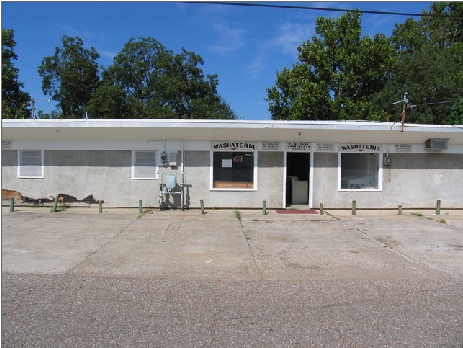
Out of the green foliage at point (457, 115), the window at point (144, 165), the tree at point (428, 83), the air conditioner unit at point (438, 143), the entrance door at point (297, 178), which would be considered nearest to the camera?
the air conditioner unit at point (438, 143)

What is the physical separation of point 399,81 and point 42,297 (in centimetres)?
2803

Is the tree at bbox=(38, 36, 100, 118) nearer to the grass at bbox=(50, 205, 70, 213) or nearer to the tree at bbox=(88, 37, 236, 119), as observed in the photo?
the tree at bbox=(88, 37, 236, 119)

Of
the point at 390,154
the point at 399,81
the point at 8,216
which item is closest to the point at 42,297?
the point at 8,216

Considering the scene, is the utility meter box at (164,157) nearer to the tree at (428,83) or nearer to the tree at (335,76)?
the tree at (335,76)

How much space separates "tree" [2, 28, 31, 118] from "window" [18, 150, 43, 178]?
19756 millimetres

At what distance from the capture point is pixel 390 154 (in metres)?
12.7

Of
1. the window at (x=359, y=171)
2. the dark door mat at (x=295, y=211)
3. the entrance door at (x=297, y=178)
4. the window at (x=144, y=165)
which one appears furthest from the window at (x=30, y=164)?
the window at (x=359, y=171)

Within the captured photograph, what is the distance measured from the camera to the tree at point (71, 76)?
117 ft

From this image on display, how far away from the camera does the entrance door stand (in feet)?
44.0

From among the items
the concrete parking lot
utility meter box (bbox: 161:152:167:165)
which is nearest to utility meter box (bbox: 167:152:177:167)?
utility meter box (bbox: 161:152:167:165)

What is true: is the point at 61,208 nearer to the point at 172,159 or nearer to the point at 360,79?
the point at 172,159

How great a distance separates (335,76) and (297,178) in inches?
621

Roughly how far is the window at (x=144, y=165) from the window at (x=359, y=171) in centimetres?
639

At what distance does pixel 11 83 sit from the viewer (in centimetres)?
3164
